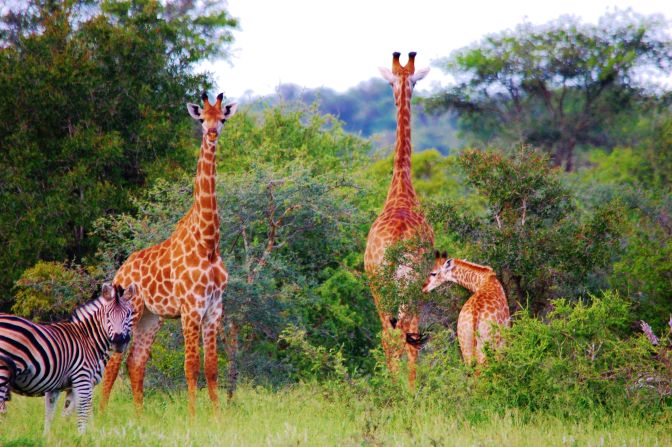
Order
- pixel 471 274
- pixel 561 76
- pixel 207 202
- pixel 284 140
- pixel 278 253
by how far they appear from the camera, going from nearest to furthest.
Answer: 1. pixel 207 202
2. pixel 471 274
3. pixel 278 253
4. pixel 284 140
5. pixel 561 76

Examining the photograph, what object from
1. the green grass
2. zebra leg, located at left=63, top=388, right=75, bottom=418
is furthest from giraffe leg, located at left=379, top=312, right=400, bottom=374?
zebra leg, located at left=63, top=388, right=75, bottom=418

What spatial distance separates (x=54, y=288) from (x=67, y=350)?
4.63 m

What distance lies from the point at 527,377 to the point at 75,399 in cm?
423

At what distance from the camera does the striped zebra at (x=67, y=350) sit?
26.6ft

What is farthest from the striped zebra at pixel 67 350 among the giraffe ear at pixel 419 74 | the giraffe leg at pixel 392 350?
the giraffe ear at pixel 419 74

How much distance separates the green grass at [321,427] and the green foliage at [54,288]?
8.32 feet

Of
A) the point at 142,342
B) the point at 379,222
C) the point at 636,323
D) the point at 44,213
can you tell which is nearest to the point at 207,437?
the point at 142,342

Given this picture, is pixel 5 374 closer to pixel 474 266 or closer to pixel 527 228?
pixel 474 266

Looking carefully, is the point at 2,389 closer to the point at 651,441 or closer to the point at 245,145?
the point at 651,441

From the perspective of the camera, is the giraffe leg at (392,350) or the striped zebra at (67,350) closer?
the striped zebra at (67,350)

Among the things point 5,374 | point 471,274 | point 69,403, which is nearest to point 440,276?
point 471,274

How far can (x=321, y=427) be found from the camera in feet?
28.1

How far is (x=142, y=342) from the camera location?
1070cm

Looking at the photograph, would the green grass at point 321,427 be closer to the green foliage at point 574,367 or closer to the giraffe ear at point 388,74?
the green foliage at point 574,367
